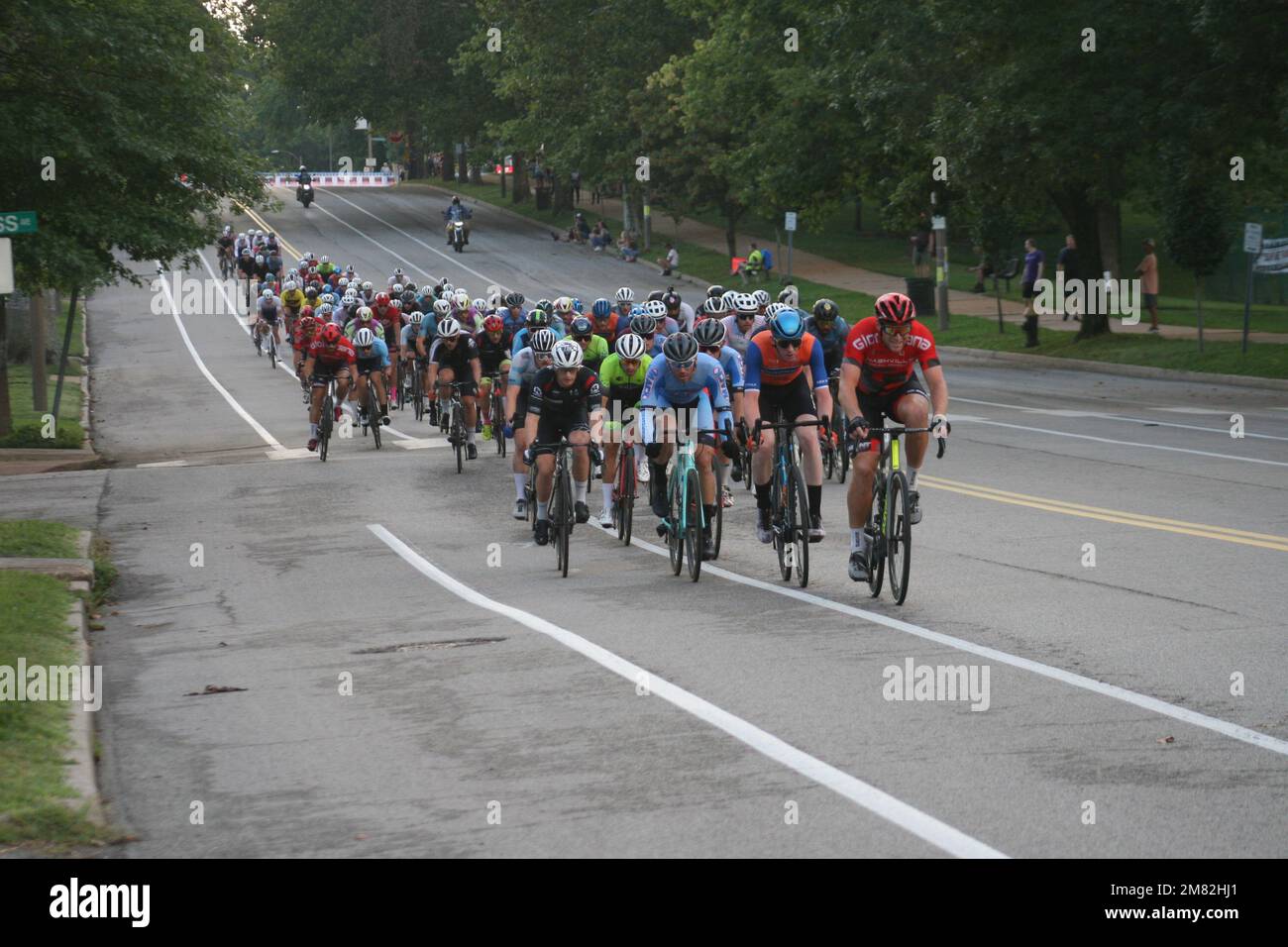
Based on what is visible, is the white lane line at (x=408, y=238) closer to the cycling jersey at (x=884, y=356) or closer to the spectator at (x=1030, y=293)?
the spectator at (x=1030, y=293)

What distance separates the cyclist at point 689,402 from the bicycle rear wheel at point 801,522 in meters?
0.65

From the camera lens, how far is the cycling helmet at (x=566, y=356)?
49.6 feet

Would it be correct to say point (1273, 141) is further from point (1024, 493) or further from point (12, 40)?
point (12, 40)

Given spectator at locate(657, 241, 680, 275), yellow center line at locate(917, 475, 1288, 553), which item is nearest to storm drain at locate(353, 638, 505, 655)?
yellow center line at locate(917, 475, 1288, 553)

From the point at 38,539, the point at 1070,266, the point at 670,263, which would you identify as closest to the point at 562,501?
the point at 38,539

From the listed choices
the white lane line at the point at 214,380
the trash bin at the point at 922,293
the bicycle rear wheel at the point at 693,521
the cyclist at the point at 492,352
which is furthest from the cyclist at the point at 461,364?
the trash bin at the point at 922,293

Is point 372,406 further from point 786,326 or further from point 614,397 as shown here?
point 786,326

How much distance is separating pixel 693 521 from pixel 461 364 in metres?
10.4

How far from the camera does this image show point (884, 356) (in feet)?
41.1

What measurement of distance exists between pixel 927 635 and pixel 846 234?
66.0 m

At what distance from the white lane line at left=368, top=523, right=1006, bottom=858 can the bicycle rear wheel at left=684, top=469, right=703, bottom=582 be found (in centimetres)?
153

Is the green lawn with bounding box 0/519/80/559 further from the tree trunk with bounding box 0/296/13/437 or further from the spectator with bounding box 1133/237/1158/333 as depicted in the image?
the spectator with bounding box 1133/237/1158/333

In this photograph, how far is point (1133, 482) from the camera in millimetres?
18969

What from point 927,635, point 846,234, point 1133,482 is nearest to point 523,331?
point 1133,482
